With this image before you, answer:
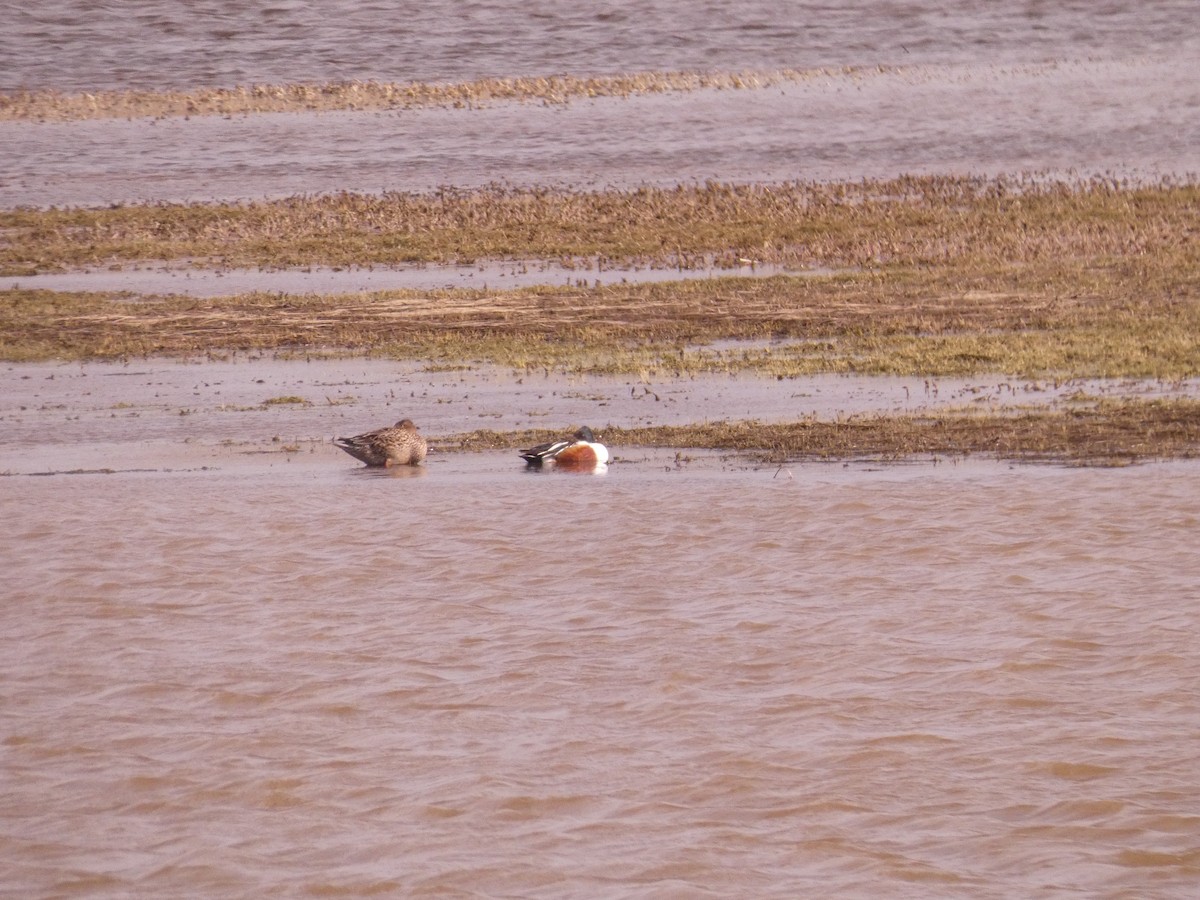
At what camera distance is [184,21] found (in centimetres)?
5247

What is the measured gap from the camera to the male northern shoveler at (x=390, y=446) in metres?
12.2

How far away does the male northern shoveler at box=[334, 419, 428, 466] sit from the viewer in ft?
40.0

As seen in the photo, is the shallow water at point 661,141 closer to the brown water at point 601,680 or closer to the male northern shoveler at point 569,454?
the male northern shoveler at point 569,454

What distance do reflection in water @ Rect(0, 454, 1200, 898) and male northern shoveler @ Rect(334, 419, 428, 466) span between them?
48 cm

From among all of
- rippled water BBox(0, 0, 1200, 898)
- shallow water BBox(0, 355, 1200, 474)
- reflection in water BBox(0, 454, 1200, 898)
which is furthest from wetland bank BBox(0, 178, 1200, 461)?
reflection in water BBox(0, 454, 1200, 898)

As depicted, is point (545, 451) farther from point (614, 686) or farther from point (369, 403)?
point (614, 686)

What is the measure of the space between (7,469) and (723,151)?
22.6 metres

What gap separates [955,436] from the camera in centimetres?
1248

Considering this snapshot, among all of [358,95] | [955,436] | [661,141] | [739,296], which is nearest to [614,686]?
[955,436]

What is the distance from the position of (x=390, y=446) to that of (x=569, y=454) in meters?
1.24

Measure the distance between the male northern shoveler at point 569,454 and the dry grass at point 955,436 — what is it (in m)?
0.62

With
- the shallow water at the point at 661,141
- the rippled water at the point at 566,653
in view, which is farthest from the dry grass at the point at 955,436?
the shallow water at the point at 661,141

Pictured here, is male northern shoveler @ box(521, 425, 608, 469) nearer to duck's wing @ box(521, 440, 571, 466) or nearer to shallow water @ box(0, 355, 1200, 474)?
duck's wing @ box(521, 440, 571, 466)

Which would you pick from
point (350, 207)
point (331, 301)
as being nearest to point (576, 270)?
point (331, 301)
